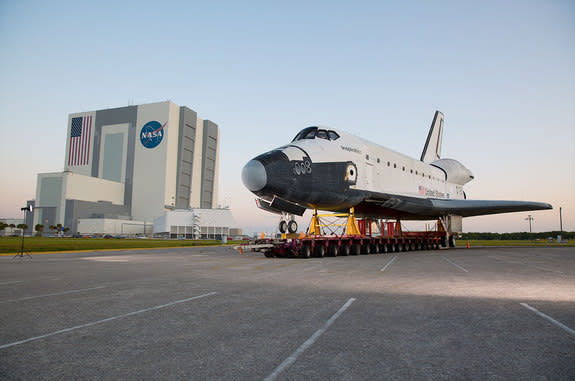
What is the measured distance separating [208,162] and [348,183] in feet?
336

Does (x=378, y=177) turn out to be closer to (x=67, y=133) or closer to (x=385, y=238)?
(x=385, y=238)

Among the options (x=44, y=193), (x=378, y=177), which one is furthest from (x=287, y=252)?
(x=44, y=193)

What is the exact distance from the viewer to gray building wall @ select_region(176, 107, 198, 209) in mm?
104875

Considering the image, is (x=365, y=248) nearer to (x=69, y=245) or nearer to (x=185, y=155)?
(x=69, y=245)

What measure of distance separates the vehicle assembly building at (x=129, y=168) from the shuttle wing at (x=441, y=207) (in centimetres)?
8557

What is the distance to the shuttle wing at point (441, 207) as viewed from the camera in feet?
73.7

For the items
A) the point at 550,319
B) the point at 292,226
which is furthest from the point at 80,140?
the point at 550,319

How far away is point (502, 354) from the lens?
12.1 feet

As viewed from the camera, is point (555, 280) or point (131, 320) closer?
point (131, 320)

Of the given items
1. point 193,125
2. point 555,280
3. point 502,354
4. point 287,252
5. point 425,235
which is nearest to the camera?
point 502,354

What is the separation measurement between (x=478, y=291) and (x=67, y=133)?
13325 cm

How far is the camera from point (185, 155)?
107 meters

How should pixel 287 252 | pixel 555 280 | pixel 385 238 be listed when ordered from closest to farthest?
pixel 555 280 → pixel 287 252 → pixel 385 238

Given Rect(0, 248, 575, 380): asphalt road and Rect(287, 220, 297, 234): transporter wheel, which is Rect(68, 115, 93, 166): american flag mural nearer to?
Rect(287, 220, 297, 234): transporter wheel
